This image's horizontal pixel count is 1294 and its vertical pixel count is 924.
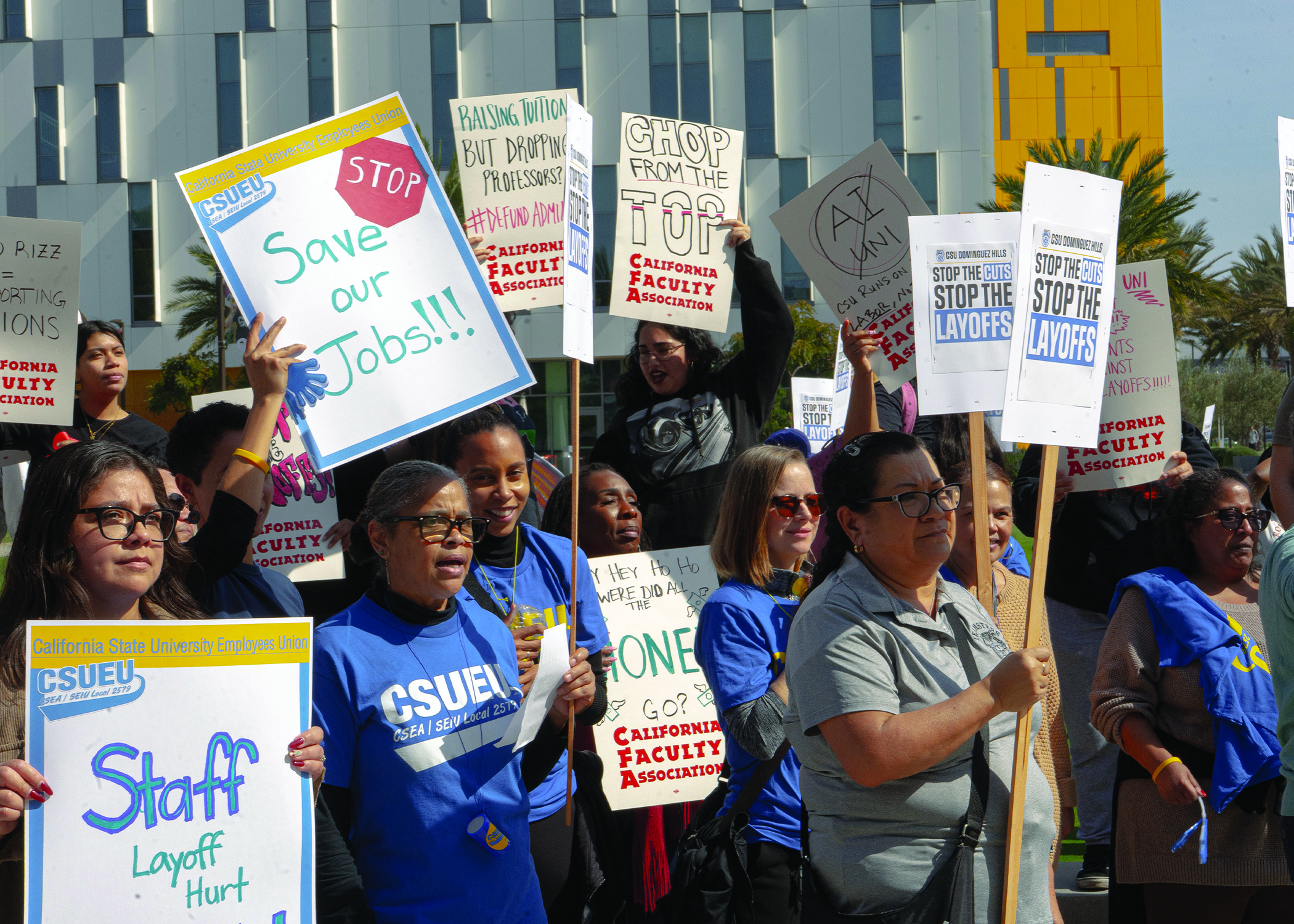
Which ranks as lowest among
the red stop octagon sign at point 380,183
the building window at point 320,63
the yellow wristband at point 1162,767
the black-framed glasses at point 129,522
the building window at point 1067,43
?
the yellow wristband at point 1162,767

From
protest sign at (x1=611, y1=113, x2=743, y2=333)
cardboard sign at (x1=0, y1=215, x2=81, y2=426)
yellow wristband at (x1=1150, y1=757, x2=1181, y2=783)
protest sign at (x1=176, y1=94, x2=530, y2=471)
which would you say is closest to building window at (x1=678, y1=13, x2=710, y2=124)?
protest sign at (x1=611, y1=113, x2=743, y2=333)

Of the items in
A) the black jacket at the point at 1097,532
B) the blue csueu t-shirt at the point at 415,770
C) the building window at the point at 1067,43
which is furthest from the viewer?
the building window at the point at 1067,43

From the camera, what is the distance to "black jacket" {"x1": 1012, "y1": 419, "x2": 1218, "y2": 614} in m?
5.22

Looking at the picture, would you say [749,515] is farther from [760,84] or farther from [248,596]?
[760,84]

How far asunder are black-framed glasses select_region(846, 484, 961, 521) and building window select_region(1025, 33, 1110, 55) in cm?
5082

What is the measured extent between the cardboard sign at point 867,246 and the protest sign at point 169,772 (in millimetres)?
2981

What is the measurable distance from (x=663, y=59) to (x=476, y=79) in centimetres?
486

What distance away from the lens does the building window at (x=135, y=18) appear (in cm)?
3206

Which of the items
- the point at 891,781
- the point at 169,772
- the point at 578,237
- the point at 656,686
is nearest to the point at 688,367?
the point at 578,237

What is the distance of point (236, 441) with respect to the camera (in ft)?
11.3

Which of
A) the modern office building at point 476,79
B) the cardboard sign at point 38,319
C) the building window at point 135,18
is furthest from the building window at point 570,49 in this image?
the cardboard sign at point 38,319

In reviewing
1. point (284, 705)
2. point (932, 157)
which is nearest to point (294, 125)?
point (932, 157)

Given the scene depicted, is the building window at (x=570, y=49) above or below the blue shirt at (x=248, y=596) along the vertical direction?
above

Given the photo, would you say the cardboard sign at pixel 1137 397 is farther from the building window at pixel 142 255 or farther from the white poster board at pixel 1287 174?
the building window at pixel 142 255
